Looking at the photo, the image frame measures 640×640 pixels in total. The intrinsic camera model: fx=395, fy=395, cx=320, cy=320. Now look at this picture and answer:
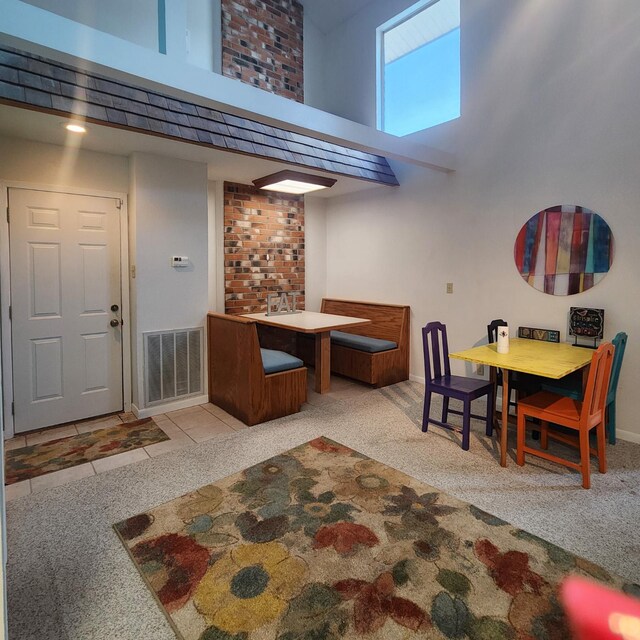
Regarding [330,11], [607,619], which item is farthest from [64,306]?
[330,11]

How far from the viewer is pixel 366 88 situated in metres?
5.17

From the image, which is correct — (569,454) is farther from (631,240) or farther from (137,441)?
(137,441)

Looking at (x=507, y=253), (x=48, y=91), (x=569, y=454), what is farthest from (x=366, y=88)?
(x=569, y=454)

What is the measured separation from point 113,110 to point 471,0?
378 centimetres

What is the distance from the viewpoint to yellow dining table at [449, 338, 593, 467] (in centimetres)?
265

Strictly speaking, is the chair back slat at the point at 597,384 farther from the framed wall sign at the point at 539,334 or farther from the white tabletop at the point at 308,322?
the white tabletop at the point at 308,322

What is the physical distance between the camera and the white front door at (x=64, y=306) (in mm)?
3420

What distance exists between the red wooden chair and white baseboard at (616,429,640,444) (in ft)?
2.06

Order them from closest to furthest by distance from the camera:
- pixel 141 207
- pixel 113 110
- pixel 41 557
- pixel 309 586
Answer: pixel 309 586, pixel 41 557, pixel 113 110, pixel 141 207

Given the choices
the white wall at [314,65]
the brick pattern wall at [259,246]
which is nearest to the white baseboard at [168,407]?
the brick pattern wall at [259,246]

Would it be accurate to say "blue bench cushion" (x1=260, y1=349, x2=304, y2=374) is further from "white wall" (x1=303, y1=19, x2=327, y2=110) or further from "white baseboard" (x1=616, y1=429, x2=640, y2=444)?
"white wall" (x1=303, y1=19, x2=327, y2=110)

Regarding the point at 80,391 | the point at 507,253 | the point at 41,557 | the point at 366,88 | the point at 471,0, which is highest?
the point at 471,0

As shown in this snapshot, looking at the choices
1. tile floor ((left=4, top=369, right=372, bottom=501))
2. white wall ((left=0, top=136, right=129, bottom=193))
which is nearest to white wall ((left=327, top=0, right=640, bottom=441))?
tile floor ((left=4, top=369, right=372, bottom=501))

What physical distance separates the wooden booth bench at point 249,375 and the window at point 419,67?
10.6ft
